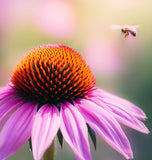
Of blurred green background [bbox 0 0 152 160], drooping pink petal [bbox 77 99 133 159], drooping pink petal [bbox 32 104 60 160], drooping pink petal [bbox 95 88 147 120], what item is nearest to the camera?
drooping pink petal [bbox 32 104 60 160]

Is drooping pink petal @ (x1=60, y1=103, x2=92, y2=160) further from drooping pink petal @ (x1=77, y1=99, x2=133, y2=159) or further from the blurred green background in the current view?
the blurred green background

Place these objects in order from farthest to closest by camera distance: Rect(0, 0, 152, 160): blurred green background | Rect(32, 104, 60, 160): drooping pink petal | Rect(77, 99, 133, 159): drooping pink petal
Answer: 1. Rect(0, 0, 152, 160): blurred green background
2. Rect(77, 99, 133, 159): drooping pink petal
3. Rect(32, 104, 60, 160): drooping pink petal

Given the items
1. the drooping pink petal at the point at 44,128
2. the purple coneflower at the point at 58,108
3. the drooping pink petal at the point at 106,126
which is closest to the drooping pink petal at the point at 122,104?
the purple coneflower at the point at 58,108

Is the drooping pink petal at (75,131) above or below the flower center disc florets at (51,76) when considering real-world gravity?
below

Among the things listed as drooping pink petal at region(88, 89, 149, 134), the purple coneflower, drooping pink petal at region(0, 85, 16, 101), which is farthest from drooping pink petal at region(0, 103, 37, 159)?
drooping pink petal at region(88, 89, 149, 134)

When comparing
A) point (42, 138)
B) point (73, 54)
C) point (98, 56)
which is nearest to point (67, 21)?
point (98, 56)

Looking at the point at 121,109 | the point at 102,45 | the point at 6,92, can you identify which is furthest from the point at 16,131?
the point at 102,45

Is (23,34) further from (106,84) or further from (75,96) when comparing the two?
(75,96)

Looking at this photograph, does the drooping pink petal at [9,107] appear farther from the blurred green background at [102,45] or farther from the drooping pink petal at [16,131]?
the blurred green background at [102,45]
